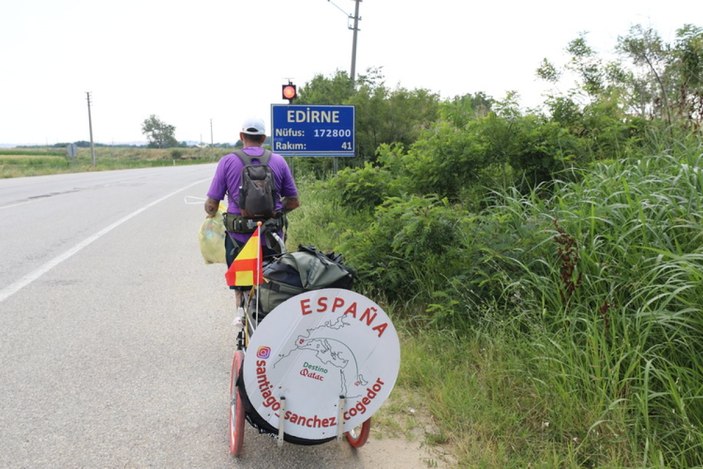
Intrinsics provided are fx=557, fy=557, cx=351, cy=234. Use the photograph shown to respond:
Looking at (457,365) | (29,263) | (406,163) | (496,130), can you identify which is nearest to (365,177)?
(406,163)

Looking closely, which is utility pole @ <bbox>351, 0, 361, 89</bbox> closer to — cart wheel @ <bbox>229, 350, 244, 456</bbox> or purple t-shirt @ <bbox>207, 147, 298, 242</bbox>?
purple t-shirt @ <bbox>207, 147, 298, 242</bbox>

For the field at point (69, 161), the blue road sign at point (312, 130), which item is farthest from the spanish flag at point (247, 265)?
the field at point (69, 161)

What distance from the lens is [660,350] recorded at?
2971mm

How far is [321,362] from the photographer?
2.72m

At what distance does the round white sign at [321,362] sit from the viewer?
2.66 metres

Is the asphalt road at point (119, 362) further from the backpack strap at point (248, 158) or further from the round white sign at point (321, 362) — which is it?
the backpack strap at point (248, 158)

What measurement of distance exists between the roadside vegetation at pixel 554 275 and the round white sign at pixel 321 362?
0.64 metres

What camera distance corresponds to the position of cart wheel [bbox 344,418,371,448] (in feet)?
9.62

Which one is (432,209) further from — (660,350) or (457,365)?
Result: (660,350)

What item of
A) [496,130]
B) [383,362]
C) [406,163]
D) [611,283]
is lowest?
[383,362]

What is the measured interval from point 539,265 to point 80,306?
4.55m

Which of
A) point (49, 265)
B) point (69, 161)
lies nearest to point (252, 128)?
point (49, 265)

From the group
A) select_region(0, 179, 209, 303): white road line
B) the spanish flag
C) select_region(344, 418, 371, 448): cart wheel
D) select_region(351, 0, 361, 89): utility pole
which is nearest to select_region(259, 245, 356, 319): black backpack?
the spanish flag

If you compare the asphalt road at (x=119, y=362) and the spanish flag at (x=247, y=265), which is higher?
the spanish flag at (x=247, y=265)
